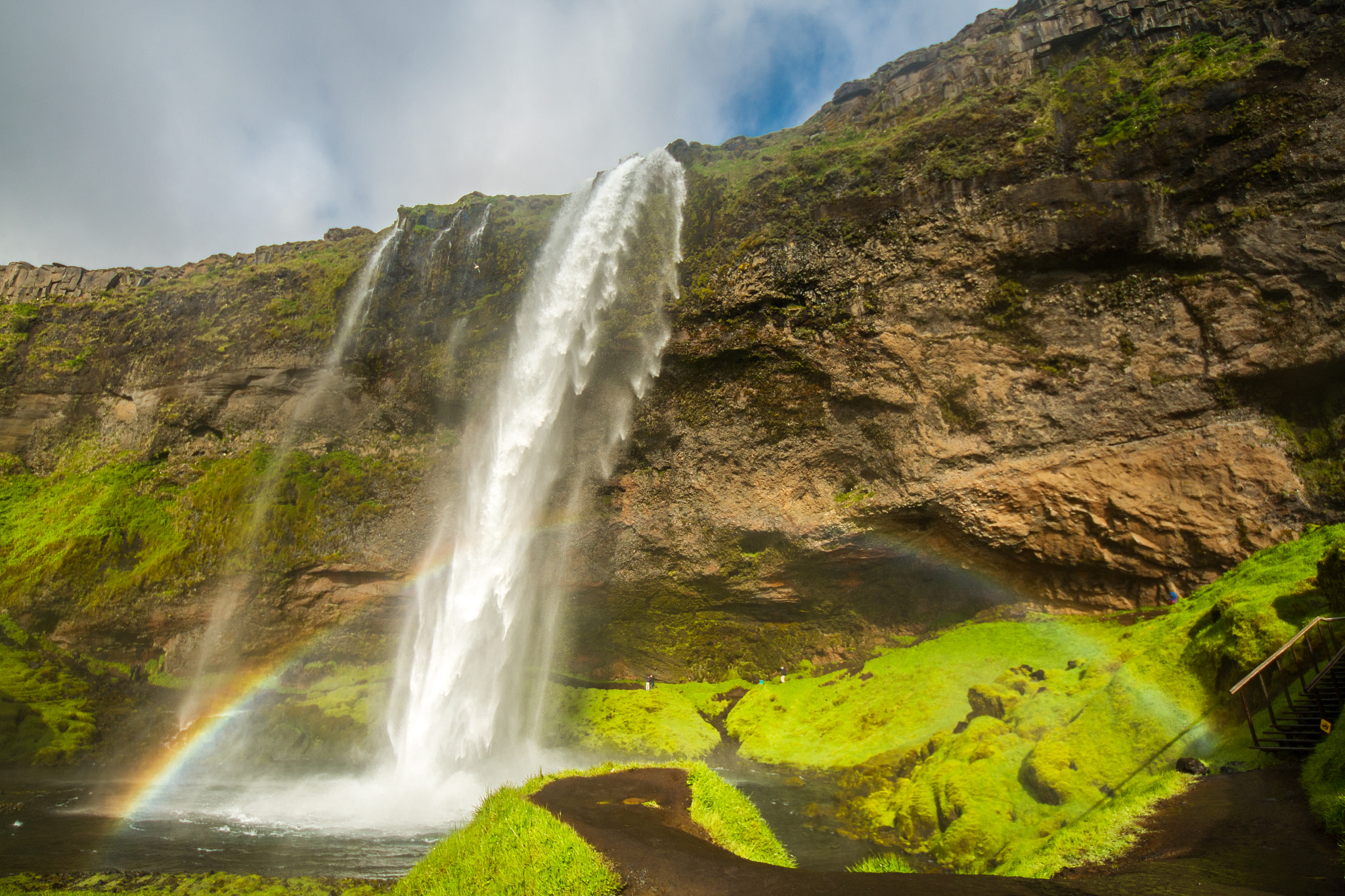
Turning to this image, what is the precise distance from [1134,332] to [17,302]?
156ft

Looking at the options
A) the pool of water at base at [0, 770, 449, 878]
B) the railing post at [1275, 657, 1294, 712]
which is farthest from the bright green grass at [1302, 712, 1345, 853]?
the pool of water at base at [0, 770, 449, 878]

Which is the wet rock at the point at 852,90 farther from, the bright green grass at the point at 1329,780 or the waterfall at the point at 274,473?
the bright green grass at the point at 1329,780

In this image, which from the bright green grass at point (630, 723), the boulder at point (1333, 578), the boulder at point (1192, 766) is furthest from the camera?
the bright green grass at point (630, 723)

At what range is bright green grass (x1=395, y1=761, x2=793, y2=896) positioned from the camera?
6.45 metres

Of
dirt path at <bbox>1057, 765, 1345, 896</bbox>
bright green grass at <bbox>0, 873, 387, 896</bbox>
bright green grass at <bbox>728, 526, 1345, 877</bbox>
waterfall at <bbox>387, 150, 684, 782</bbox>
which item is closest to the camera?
dirt path at <bbox>1057, 765, 1345, 896</bbox>

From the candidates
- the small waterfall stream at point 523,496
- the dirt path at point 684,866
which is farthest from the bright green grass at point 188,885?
the small waterfall stream at point 523,496

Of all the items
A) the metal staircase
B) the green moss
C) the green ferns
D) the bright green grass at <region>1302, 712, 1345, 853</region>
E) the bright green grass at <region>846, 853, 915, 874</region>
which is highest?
the green ferns

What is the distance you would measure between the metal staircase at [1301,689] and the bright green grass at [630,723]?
1535cm

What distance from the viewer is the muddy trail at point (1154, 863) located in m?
5.16

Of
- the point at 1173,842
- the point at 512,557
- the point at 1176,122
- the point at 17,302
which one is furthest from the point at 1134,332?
the point at 17,302

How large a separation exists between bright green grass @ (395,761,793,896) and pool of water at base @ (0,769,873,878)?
157 centimetres

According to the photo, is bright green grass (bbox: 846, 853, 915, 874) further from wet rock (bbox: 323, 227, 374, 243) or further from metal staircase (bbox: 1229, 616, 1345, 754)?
wet rock (bbox: 323, 227, 374, 243)

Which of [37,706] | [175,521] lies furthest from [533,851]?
[37,706]

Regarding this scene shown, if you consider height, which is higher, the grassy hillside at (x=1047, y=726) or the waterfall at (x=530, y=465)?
the waterfall at (x=530, y=465)
